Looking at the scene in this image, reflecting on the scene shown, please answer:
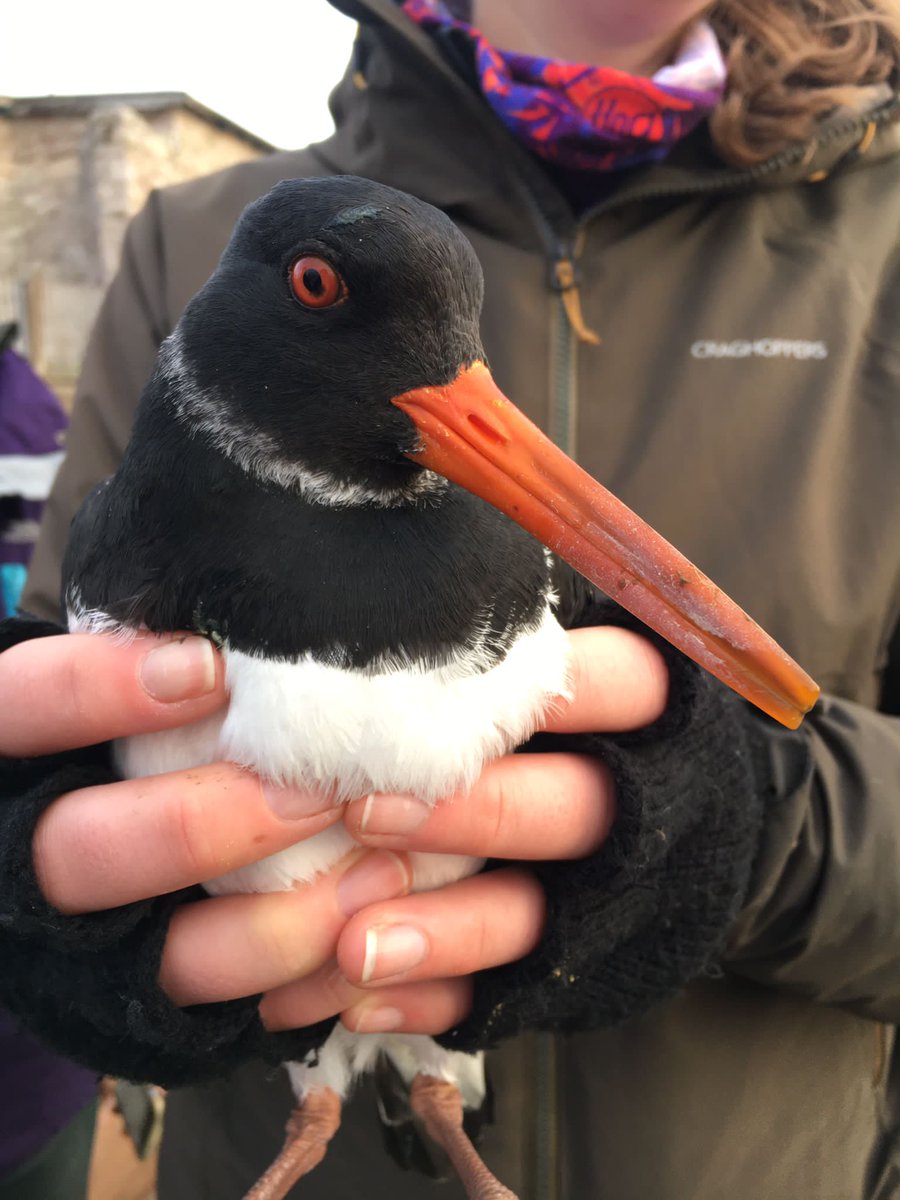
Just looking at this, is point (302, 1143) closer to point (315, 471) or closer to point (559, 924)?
point (559, 924)

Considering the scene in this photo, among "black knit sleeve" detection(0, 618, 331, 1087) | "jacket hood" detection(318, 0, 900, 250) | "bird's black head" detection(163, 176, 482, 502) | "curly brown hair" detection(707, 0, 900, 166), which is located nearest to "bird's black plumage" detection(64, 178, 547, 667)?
"bird's black head" detection(163, 176, 482, 502)

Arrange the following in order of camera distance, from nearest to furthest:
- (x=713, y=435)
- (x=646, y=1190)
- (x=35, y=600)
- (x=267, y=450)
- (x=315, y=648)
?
1. (x=315, y=648)
2. (x=267, y=450)
3. (x=646, y=1190)
4. (x=713, y=435)
5. (x=35, y=600)

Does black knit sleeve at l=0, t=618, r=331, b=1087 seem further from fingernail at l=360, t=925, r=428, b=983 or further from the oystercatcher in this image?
fingernail at l=360, t=925, r=428, b=983

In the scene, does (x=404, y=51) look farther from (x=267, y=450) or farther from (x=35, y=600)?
(x=35, y=600)

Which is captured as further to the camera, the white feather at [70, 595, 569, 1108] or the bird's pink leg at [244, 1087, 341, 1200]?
the bird's pink leg at [244, 1087, 341, 1200]

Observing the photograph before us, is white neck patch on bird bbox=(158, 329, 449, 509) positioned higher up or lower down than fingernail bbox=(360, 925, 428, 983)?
higher up

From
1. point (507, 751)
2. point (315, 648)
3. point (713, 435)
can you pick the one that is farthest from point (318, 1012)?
point (713, 435)

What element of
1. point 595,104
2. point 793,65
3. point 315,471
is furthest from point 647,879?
point 793,65
